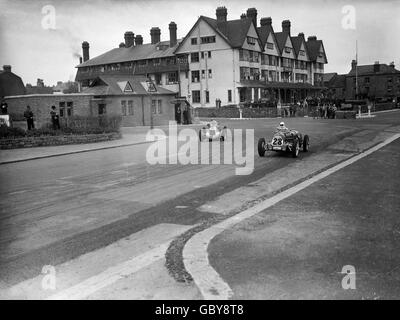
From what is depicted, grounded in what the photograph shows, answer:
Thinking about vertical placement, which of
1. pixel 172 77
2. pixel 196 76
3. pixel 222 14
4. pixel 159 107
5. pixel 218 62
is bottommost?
pixel 159 107

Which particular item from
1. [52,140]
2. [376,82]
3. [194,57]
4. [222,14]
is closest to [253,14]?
[222,14]

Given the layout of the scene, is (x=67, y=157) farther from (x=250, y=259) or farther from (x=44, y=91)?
(x=44, y=91)

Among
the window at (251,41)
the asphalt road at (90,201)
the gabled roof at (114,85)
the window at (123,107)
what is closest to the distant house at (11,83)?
the gabled roof at (114,85)

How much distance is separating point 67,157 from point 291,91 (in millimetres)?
59133

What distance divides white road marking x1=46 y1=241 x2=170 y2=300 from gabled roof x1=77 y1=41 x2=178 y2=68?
60.4 m

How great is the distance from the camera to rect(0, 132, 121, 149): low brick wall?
73.2 ft

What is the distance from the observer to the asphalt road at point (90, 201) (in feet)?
22.7

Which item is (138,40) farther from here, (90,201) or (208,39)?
(90,201)

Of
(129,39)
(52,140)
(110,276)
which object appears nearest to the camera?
(110,276)

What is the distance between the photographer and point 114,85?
1619 inches

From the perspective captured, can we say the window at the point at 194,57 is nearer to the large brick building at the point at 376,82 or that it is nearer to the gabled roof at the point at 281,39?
the gabled roof at the point at 281,39

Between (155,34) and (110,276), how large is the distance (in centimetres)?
6873

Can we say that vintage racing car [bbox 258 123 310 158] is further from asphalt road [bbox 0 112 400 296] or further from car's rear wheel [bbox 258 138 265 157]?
asphalt road [bbox 0 112 400 296]
